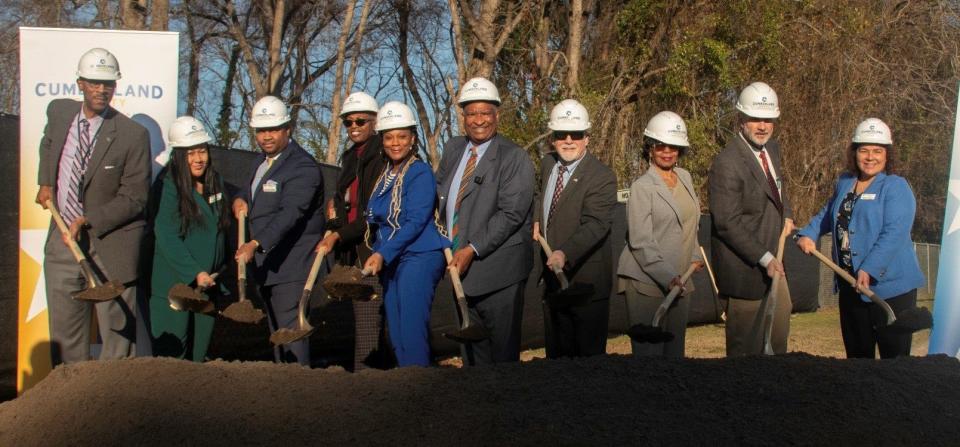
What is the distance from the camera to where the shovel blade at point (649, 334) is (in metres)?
4.95

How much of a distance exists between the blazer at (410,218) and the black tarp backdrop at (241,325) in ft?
1.97

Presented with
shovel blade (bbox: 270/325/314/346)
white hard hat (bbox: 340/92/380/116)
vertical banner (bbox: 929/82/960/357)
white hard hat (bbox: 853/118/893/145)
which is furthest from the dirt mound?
vertical banner (bbox: 929/82/960/357)

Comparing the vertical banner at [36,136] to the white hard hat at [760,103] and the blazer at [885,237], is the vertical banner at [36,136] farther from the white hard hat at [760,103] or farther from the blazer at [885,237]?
the blazer at [885,237]

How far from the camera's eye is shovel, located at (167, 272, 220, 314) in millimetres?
5281

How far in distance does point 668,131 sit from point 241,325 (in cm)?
Result: 341

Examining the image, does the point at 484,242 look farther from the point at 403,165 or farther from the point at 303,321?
the point at 303,321

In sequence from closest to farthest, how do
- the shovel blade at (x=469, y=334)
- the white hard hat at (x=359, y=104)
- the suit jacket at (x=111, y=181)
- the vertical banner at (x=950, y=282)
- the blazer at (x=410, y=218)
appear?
the shovel blade at (x=469, y=334)
the blazer at (x=410, y=218)
the suit jacket at (x=111, y=181)
the white hard hat at (x=359, y=104)
the vertical banner at (x=950, y=282)

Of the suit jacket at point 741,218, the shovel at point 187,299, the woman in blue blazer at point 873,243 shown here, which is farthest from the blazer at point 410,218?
the woman in blue blazer at point 873,243

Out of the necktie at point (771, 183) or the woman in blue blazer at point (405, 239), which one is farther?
the necktie at point (771, 183)

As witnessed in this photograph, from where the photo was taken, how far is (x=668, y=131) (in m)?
5.48

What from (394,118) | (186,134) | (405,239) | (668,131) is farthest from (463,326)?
(186,134)

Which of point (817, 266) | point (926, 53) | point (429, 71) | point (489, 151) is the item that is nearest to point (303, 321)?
point (489, 151)

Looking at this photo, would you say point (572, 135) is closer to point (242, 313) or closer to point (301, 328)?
point (301, 328)

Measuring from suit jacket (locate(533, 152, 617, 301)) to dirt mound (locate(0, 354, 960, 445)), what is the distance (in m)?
1.54
